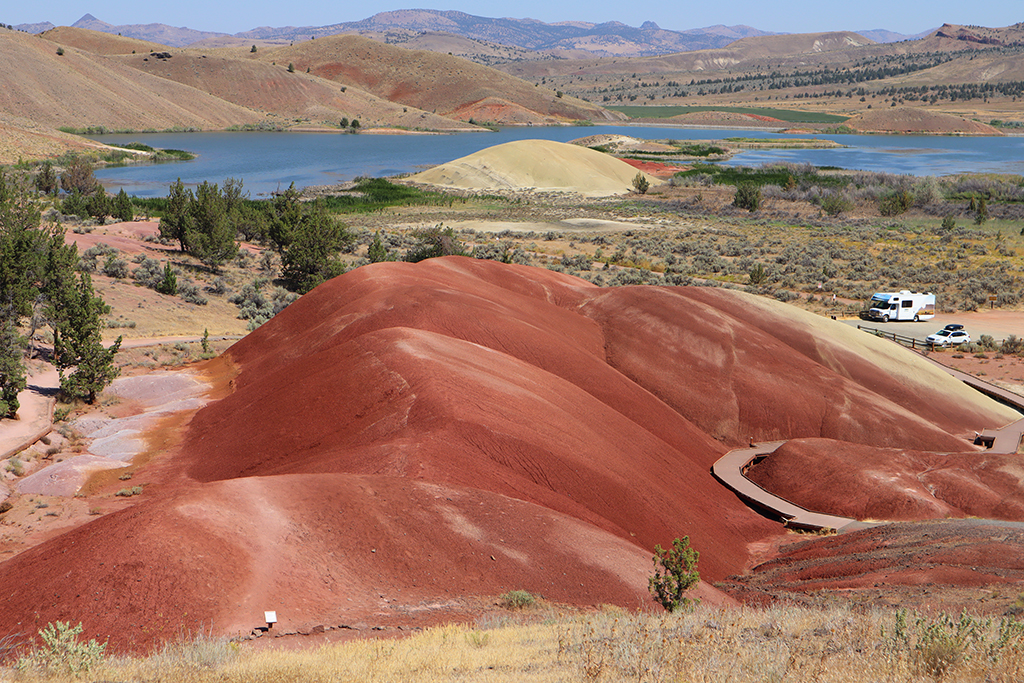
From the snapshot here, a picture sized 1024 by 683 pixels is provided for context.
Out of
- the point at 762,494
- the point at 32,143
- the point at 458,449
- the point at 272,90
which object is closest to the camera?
the point at 458,449

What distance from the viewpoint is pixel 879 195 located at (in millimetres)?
89188

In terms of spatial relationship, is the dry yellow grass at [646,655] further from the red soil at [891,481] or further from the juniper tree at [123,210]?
the juniper tree at [123,210]

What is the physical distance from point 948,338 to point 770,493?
77.0ft

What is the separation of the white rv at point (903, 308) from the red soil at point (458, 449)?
552 inches

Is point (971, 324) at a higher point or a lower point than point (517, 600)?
lower

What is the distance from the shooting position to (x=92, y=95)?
451ft

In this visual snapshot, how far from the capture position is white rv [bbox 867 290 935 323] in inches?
1753

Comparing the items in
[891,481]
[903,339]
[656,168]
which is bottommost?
[903,339]

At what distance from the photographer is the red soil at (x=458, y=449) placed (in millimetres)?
11734

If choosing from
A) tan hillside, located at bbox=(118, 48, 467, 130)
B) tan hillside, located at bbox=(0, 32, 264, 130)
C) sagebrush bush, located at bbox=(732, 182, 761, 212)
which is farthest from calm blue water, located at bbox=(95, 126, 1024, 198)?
sagebrush bush, located at bbox=(732, 182, 761, 212)

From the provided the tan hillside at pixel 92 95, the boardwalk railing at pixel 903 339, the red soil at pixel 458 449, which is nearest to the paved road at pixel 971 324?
the boardwalk railing at pixel 903 339

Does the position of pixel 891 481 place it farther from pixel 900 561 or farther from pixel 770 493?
pixel 900 561

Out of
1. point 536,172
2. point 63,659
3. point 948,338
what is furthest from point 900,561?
point 536,172

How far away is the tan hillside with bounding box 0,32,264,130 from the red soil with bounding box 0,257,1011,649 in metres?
123
